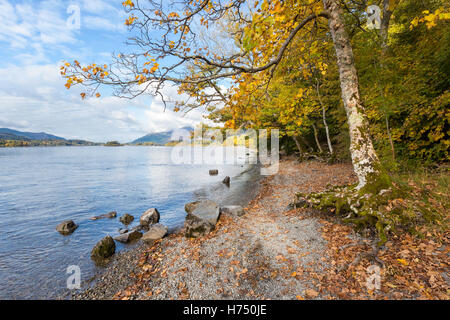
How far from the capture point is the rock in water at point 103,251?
23.8ft

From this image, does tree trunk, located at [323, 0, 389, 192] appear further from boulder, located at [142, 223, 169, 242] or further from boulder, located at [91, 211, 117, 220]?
boulder, located at [91, 211, 117, 220]

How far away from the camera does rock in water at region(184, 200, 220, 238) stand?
754 cm

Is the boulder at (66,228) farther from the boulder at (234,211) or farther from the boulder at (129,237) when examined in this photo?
the boulder at (234,211)

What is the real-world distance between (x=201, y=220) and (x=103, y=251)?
13.0 feet

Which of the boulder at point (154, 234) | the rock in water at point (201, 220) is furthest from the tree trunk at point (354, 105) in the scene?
the boulder at point (154, 234)

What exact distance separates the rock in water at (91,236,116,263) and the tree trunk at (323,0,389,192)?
31.1 feet

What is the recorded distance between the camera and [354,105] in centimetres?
545

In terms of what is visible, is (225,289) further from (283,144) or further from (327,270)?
(283,144)

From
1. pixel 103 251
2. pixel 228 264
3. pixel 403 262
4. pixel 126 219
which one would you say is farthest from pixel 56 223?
pixel 403 262

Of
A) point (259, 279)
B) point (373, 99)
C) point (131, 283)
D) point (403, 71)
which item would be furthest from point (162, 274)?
point (403, 71)

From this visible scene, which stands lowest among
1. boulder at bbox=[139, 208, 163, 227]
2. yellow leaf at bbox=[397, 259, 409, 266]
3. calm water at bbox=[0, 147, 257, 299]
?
calm water at bbox=[0, 147, 257, 299]

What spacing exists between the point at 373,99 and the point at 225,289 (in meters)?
9.69

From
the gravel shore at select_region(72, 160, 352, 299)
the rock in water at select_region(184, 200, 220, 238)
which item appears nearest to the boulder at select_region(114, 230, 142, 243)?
the gravel shore at select_region(72, 160, 352, 299)

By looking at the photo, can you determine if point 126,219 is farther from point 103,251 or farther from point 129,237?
point 103,251
